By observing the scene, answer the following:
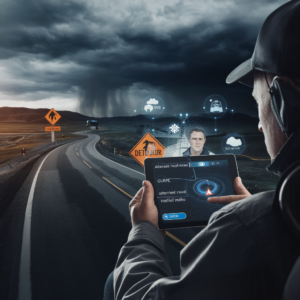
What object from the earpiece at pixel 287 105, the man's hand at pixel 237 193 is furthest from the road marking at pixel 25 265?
the earpiece at pixel 287 105

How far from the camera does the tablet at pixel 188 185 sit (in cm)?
191

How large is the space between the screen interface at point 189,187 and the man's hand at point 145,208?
0.15 meters

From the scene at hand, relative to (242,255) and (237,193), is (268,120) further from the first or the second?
(237,193)

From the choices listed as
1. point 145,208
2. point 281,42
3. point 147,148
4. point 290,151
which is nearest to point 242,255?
point 290,151

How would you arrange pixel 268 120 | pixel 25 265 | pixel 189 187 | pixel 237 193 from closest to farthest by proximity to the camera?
pixel 268 120 < pixel 237 193 < pixel 189 187 < pixel 25 265

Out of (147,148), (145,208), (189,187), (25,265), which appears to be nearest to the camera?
(145,208)

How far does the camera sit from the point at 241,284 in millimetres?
703

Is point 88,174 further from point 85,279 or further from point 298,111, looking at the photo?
point 298,111

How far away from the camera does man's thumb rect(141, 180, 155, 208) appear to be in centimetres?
168

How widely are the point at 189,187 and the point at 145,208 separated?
1.89ft

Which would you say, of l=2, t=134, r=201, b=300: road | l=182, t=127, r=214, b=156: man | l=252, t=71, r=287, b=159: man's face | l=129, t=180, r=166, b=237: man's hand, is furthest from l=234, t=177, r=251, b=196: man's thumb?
l=182, t=127, r=214, b=156: man

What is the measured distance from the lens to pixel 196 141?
724 centimetres

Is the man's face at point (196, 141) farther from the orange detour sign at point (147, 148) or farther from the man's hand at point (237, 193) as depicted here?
the man's hand at point (237, 193)

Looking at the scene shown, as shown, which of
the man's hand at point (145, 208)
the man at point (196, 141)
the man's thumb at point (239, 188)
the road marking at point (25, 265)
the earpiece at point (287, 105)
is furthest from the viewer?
the man at point (196, 141)
